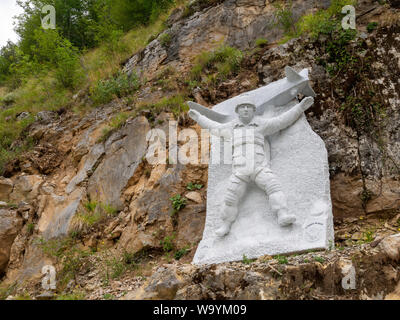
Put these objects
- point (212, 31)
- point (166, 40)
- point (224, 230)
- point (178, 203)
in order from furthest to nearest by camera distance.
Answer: point (166, 40) → point (212, 31) → point (178, 203) → point (224, 230)

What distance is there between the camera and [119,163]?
32.5 ft

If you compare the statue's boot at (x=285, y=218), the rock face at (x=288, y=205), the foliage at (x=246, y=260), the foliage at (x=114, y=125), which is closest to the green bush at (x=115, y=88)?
the foliage at (x=114, y=125)

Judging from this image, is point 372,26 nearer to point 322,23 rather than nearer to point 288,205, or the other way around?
point 322,23

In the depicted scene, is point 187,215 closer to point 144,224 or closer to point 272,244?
point 144,224

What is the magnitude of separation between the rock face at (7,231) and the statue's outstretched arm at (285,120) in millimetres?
6050

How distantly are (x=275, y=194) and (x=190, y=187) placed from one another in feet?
8.34

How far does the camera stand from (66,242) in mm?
8883

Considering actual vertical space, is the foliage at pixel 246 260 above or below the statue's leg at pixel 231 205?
below

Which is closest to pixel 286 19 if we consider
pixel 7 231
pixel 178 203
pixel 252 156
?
pixel 252 156

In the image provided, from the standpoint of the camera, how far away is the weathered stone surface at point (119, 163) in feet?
31.2

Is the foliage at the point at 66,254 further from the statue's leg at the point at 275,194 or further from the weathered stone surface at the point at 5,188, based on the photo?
the statue's leg at the point at 275,194

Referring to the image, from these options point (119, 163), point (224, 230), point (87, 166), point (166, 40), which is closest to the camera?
point (224, 230)

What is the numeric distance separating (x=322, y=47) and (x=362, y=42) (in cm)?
80

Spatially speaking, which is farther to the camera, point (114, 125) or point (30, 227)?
point (114, 125)
